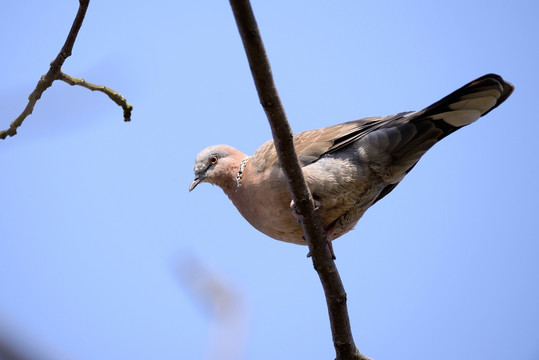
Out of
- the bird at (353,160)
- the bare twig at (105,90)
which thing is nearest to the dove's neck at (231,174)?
the bird at (353,160)

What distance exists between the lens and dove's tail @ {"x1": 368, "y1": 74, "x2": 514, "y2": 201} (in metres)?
3.99

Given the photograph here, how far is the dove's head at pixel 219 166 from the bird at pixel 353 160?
439 millimetres

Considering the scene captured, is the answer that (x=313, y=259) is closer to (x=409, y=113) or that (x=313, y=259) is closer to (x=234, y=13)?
(x=409, y=113)

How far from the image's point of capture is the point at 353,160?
→ 4.43 m

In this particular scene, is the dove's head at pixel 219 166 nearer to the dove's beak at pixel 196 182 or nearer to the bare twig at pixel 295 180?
the dove's beak at pixel 196 182

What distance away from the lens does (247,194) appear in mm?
4777

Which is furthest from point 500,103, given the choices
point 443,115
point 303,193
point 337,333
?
point 337,333

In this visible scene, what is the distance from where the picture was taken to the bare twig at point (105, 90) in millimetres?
3329

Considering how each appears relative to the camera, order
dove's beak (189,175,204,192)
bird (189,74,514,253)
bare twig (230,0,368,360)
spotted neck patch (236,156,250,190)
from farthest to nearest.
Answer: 1. dove's beak (189,175,204,192)
2. spotted neck patch (236,156,250,190)
3. bird (189,74,514,253)
4. bare twig (230,0,368,360)

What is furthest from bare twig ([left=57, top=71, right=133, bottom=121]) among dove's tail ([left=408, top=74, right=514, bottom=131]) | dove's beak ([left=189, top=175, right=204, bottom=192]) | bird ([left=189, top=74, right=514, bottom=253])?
dove's tail ([left=408, top=74, right=514, bottom=131])

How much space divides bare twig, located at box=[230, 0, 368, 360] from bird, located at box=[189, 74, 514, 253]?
1.60ft

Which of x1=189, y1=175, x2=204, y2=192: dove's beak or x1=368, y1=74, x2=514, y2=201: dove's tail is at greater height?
x1=368, y1=74, x2=514, y2=201: dove's tail

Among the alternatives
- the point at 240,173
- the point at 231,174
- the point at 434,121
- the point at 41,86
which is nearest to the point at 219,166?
the point at 231,174

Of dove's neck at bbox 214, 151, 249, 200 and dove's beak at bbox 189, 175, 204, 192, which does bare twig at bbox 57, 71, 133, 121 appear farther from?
dove's beak at bbox 189, 175, 204, 192
